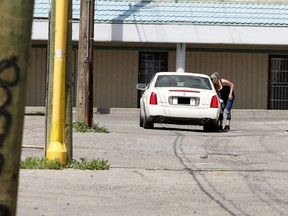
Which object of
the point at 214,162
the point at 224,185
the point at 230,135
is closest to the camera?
the point at 224,185

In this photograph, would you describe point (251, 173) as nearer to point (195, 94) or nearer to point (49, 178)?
point (49, 178)

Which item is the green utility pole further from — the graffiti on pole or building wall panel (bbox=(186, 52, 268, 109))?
building wall panel (bbox=(186, 52, 268, 109))

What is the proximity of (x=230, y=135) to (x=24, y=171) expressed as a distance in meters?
9.88

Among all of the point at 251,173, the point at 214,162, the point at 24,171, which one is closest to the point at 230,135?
the point at 214,162

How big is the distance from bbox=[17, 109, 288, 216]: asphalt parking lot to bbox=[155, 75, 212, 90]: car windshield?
1.96 meters

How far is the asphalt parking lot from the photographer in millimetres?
9438

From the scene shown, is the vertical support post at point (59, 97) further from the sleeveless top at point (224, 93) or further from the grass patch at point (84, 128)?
the sleeveless top at point (224, 93)

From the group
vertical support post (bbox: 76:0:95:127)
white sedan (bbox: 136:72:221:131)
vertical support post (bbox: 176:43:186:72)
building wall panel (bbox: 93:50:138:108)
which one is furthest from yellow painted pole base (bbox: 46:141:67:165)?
building wall panel (bbox: 93:50:138:108)

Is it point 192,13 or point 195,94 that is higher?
point 192,13

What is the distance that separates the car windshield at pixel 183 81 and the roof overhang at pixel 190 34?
329 inches

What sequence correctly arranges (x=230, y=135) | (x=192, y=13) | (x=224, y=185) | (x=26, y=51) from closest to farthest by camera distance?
(x=26, y=51) → (x=224, y=185) → (x=230, y=135) → (x=192, y=13)

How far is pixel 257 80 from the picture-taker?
3316 cm

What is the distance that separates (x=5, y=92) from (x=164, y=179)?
727cm

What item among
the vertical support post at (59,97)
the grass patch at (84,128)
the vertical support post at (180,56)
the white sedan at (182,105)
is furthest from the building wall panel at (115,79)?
the vertical support post at (59,97)
